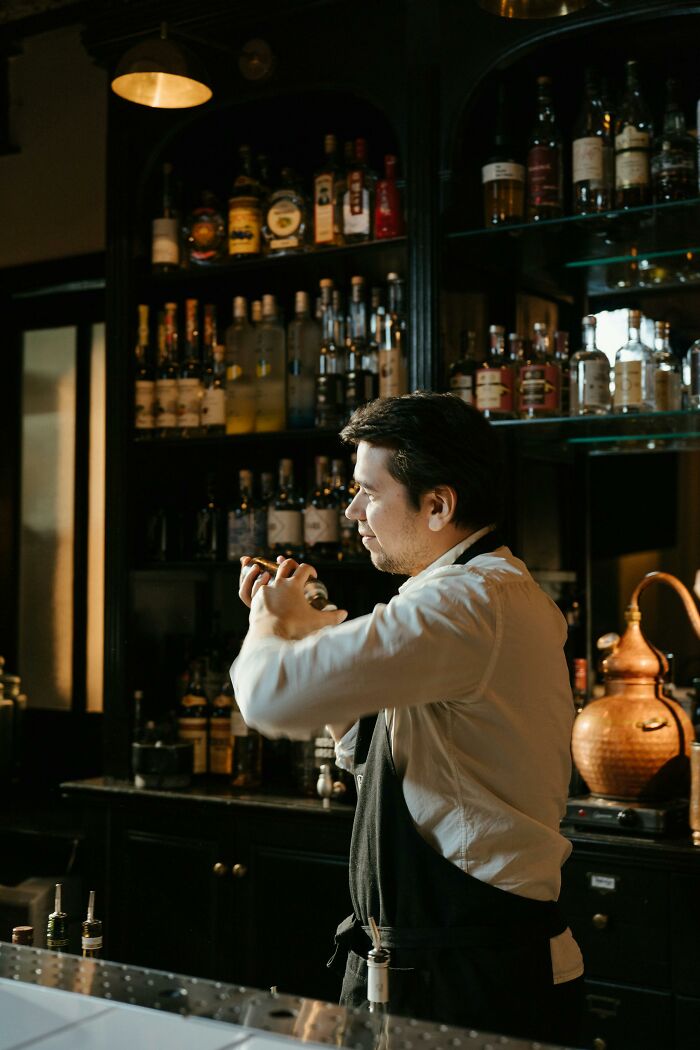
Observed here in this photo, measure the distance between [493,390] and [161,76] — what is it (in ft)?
3.54

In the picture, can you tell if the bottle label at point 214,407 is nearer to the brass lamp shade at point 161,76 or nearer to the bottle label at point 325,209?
the bottle label at point 325,209

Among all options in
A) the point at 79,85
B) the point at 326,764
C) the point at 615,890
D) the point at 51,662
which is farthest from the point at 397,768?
the point at 79,85

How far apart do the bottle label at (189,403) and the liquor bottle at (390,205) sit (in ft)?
2.34

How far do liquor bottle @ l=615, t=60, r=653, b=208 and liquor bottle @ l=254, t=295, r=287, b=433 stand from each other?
1022mm

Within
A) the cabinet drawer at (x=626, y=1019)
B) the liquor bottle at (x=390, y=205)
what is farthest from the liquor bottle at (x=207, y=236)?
the cabinet drawer at (x=626, y=1019)

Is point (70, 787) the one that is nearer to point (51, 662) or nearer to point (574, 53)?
point (51, 662)

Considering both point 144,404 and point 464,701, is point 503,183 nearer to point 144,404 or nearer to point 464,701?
point 144,404

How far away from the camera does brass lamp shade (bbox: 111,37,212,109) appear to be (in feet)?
8.73

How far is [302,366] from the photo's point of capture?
3.36 meters

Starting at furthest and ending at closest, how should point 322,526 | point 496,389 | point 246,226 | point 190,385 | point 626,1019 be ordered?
1. point 190,385
2. point 246,226
3. point 322,526
4. point 496,389
5. point 626,1019

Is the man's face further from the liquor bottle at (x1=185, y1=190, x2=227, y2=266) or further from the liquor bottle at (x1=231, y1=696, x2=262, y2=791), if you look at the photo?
the liquor bottle at (x1=185, y1=190, x2=227, y2=266)

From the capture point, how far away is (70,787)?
3326mm

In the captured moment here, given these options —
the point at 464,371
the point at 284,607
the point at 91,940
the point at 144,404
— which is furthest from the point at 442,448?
the point at 144,404

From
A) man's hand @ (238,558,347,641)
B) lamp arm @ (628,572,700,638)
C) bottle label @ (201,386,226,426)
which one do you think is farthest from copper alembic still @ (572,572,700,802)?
bottle label @ (201,386,226,426)
